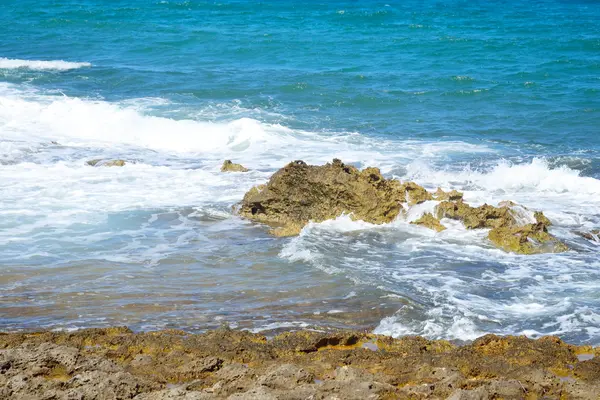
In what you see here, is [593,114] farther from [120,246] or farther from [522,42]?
[120,246]

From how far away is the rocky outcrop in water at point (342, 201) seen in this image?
39.9ft

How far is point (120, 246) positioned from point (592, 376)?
6.87 metres

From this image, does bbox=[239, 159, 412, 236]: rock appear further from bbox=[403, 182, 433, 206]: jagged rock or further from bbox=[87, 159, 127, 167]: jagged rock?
bbox=[87, 159, 127, 167]: jagged rock

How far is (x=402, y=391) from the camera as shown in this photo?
19.9 ft

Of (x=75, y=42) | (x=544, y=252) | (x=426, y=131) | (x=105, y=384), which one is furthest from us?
(x=75, y=42)

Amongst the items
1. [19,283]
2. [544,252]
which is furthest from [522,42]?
[19,283]

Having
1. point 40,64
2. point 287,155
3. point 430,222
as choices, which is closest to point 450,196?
point 430,222

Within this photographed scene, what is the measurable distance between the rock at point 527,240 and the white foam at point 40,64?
2026 cm

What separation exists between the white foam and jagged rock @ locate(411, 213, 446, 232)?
748 inches

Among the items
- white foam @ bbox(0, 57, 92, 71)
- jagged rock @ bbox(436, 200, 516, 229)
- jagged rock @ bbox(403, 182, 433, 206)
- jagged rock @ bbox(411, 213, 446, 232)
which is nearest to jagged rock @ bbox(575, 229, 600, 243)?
jagged rock @ bbox(436, 200, 516, 229)

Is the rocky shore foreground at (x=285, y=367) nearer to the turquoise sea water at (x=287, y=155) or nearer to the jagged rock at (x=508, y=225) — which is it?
the turquoise sea water at (x=287, y=155)

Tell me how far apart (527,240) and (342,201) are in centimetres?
292

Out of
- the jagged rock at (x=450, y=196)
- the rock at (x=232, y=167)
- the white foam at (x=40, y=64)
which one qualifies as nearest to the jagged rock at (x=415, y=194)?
the jagged rock at (x=450, y=196)

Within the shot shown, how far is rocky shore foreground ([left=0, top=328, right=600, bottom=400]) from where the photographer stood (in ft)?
19.5
